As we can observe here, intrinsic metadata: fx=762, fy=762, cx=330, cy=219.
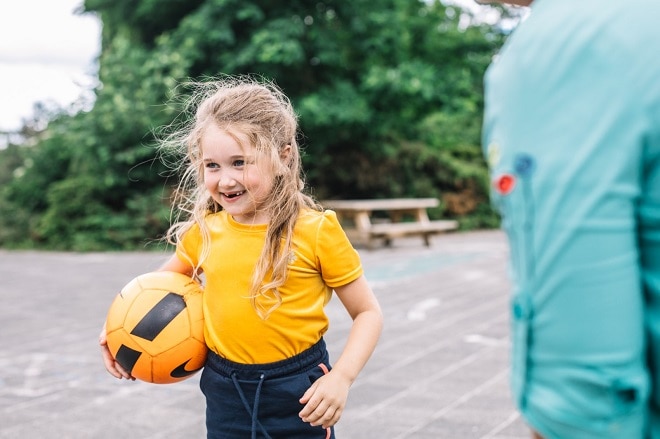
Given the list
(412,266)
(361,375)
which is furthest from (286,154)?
(412,266)

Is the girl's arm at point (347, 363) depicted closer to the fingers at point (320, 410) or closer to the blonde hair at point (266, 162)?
the fingers at point (320, 410)

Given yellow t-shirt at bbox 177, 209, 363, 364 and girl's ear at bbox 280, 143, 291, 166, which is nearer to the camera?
yellow t-shirt at bbox 177, 209, 363, 364

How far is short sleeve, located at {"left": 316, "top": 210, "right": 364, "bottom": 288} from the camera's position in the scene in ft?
6.48

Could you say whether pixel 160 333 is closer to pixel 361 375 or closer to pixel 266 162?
pixel 266 162

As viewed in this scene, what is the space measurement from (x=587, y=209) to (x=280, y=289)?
1.24 m

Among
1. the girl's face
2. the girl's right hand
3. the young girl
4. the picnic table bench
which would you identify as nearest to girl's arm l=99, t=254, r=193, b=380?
the girl's right hand

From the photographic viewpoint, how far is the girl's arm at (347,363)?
183 cm

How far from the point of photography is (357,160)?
1669cm

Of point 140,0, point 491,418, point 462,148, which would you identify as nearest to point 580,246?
point 491,418

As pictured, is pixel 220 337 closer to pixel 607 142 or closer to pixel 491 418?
pixel 607 142

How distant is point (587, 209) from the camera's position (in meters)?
0.81

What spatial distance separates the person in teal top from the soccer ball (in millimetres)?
1358

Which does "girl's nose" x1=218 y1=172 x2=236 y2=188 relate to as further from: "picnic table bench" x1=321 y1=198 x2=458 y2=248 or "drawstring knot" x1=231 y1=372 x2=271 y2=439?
"picnic table bench" x1=321 y1=198 x2=458 y2=248

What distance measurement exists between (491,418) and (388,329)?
2274 millimetres
